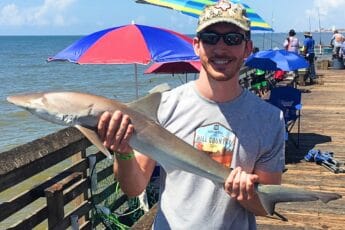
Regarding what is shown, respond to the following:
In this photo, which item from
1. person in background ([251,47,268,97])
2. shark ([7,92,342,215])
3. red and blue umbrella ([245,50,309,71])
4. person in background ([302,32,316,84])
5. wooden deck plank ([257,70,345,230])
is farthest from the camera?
person in background ([302,32,316,84])

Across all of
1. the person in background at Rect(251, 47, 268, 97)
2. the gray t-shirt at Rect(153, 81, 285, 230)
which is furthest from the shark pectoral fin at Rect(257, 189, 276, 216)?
the person in background at Rect(251, 47, 268, 97)

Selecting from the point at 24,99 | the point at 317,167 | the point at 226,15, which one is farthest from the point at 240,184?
the point at 317,167

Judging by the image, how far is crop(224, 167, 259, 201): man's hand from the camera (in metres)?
2.35

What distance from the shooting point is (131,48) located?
6.95 meters

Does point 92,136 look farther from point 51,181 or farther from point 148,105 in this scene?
point 51,181

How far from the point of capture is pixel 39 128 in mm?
19688

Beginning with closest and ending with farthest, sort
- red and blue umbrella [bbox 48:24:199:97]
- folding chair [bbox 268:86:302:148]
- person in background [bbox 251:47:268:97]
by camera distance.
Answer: red and blue umbrella [bbox 48:24:199:97]
folding chair [bbox 268:86:302:148]
person in background [bbox 251:47:268:97]

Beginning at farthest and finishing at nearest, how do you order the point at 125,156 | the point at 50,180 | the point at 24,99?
the point at 50,180, the point at 125,156, the point at 24,99

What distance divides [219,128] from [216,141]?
63 mm

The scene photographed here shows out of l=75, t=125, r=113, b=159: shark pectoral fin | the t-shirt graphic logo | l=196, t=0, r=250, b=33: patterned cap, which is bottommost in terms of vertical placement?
the t-shirt graphic logo

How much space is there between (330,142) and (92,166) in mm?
6304

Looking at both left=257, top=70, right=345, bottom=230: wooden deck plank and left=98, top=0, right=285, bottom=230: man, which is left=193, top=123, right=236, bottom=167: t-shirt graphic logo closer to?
left=98, top=0, right=285, bottom=230: man

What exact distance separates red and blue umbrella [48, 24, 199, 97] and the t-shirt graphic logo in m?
4.36

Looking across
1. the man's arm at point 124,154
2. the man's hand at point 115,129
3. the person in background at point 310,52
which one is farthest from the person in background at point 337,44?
the man's hand at point 115,129
